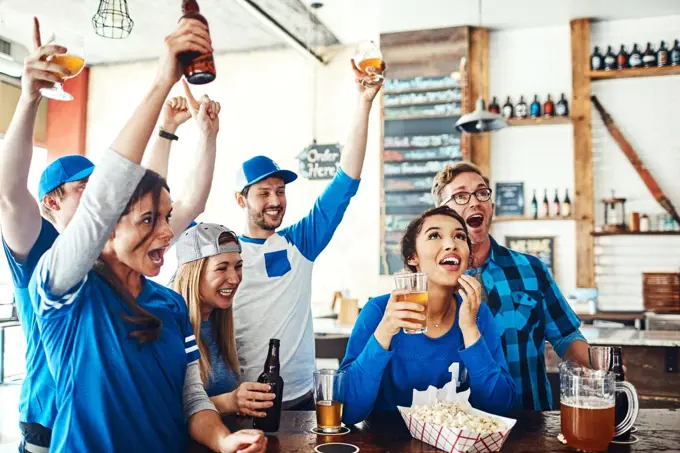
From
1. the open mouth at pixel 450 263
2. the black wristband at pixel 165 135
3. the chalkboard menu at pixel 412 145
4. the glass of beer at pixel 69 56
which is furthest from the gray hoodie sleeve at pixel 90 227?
the chalkboard menu at pixel 412 145

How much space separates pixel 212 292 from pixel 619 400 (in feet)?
3.70

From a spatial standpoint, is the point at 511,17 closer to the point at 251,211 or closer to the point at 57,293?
the point at 251,211

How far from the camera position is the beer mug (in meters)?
1.33

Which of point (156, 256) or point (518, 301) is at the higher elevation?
point (156, 256)

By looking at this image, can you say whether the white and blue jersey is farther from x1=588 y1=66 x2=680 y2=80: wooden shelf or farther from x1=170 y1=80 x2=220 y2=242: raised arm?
Answer: x1=588 y1=66 x2=680 y2=80: wooden shelf

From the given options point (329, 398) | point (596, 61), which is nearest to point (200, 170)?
point (329, 398)

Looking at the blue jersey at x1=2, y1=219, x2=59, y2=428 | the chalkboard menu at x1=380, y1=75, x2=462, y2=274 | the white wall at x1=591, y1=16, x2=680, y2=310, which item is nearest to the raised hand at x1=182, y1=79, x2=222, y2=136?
the blue jersey at x1=2, y1=219, x2=59, y2=428

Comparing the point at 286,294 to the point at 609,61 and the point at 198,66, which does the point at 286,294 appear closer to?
the point at 198,66

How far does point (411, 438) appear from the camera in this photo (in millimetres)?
1424

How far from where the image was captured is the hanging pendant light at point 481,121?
4.67m

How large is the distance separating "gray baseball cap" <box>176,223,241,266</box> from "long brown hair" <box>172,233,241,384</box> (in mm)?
14

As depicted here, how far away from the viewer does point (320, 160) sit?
6.04 metres

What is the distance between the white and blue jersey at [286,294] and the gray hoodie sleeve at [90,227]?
1.10m

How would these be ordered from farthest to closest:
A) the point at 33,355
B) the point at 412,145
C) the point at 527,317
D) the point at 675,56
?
the point at 412,145
the point at 675,56
the point at 527,317
the point at 33,355
